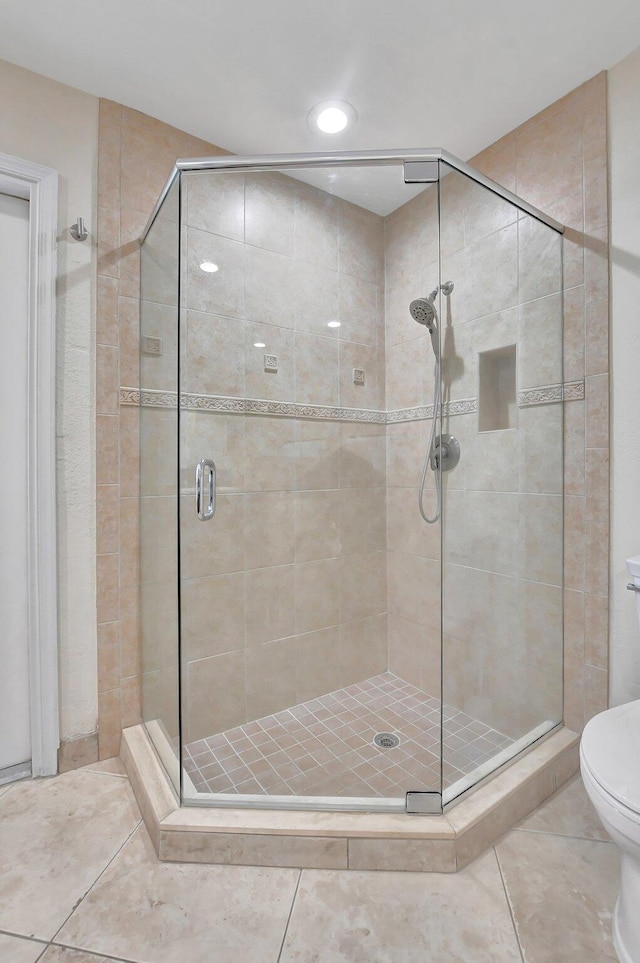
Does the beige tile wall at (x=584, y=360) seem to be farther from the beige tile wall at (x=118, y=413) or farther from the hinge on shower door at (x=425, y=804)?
the beige tile wall at (x=118, y=413)

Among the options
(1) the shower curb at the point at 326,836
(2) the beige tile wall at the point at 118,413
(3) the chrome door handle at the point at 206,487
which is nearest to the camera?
(1) the shower curb at the point at 326,836

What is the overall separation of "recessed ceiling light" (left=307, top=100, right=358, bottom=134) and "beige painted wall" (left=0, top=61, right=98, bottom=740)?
78 cm

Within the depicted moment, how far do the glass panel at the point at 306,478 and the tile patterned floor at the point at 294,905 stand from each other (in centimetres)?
22

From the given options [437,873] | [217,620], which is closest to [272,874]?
[437,873]

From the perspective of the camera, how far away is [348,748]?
1512mm

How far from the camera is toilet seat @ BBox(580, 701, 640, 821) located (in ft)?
Answer: 3.12

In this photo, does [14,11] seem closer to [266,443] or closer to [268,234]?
[268,234]

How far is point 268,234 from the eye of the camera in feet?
4.93

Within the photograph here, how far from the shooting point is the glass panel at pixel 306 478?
143 cm

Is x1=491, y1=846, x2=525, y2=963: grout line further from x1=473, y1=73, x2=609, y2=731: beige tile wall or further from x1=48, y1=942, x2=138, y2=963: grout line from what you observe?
x1=48, y1=942, x2=138, y2=963: grout line

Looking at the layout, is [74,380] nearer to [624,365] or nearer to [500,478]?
[500,478]

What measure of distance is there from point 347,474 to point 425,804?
99 centimetres

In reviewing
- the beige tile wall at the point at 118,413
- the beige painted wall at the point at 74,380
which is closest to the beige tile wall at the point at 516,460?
the beige tile wall at the point at 118,413

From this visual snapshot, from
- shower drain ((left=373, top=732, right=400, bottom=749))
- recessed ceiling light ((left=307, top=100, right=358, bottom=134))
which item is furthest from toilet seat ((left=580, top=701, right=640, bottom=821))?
recessed ceiling light ((left=307, top=100, right=358, bottom=134))
